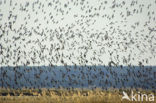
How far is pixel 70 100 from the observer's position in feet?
37.6

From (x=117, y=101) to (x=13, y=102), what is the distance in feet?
14.5

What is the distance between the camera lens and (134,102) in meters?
10.9

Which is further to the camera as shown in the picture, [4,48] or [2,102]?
[4,48]

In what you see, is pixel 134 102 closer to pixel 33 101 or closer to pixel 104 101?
pixel 104 101

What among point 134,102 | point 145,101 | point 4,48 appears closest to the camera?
point 134,102

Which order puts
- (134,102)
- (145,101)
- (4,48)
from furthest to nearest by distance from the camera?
(4,48) < (145,101) < (134,102)

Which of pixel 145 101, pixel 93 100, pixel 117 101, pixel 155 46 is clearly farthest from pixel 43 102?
pixel 155 46

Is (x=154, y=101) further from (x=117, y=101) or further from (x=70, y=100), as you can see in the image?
(x=70, y=100)

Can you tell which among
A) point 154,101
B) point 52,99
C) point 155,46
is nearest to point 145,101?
point 154,101

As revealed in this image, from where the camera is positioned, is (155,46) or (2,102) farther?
(155,46)

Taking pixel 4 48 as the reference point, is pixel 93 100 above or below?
below

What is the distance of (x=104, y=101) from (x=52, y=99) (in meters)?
2.31

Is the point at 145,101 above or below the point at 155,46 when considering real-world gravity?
below

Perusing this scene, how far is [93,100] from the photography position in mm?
11266
